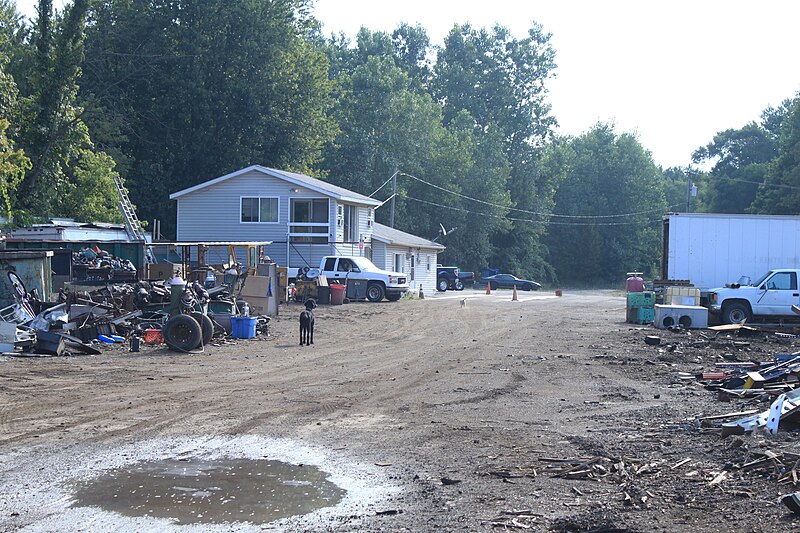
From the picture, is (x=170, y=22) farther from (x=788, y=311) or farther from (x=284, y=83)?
(x=788, y=311)

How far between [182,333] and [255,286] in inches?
307

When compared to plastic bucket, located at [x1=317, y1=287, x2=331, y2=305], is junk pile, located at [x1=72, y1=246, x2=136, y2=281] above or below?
above

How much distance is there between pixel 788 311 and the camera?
2680 cm

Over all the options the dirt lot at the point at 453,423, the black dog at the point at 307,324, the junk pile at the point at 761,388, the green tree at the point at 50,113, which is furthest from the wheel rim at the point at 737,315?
the green tree at the point at 50,113

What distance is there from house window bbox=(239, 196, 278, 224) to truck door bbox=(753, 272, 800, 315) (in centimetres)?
2376

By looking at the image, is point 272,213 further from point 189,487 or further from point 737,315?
point 189,487

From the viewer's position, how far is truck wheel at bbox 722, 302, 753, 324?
27.1m

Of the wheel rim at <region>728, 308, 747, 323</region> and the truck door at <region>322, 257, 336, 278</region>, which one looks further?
the truck door at <region>322, 257, 336, 278</region>

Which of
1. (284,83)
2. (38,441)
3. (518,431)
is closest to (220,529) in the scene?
(38,441)

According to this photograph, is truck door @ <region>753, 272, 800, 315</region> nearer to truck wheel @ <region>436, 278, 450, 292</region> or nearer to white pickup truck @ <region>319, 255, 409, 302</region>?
white pickup truck @ <region>319, 255, 409, 302</region>

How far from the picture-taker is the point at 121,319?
65.2ft

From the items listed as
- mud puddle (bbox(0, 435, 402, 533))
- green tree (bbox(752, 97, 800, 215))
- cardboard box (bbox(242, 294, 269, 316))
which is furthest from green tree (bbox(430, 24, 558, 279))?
mud puddle (bbox(0, 435, 402, 533))

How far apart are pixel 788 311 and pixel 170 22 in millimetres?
39045

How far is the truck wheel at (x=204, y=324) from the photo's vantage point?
19.4 m
